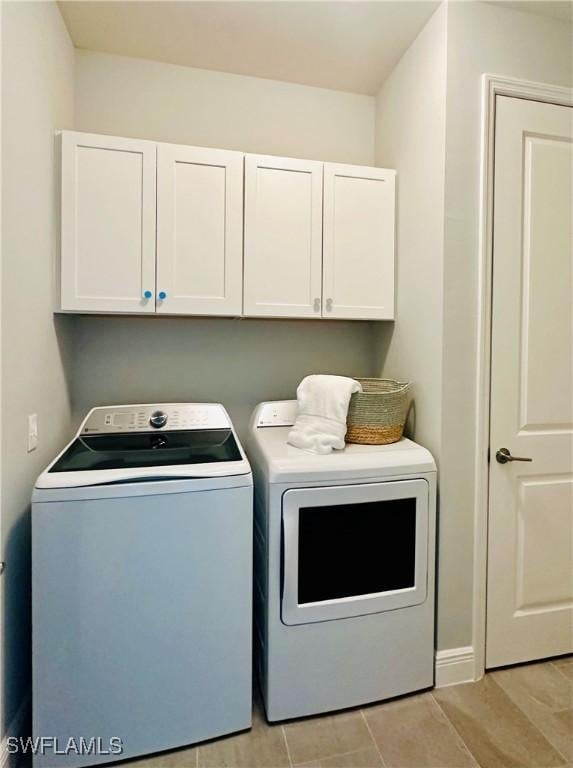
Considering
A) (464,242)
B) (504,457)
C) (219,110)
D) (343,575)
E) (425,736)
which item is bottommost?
(425,736)

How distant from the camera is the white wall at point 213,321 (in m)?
1.94

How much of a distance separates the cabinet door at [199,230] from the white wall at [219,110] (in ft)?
1.32

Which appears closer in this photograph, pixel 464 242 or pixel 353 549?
pixel 353 549

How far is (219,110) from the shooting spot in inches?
80.5

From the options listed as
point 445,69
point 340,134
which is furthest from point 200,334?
point 445,69

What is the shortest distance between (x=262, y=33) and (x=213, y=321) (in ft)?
4.23

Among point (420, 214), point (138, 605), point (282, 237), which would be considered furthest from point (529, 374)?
point (138, 605)

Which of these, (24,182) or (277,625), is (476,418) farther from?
(24,182)

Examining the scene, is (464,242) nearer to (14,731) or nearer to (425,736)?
(425,736)

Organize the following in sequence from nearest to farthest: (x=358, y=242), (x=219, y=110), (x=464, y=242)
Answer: (x=464, y=242), (x=358, y=242), (x=219, y=110)

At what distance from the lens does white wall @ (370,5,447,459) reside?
1630 mm

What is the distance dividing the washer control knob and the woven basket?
83cm

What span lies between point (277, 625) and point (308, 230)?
164 centimetres

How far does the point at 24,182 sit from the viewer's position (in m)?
1.35
